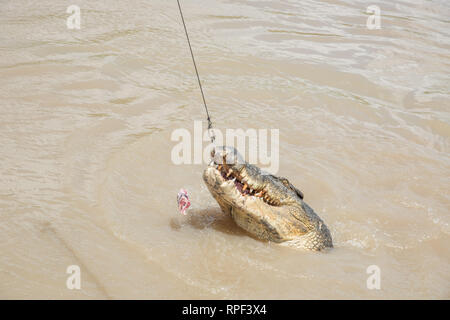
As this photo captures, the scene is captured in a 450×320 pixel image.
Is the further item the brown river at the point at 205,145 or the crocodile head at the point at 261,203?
the brown river at the point at 205,145

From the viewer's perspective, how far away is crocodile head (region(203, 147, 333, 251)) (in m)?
2.91

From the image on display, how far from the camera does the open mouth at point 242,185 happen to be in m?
2.93

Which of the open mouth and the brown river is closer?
the open mouth

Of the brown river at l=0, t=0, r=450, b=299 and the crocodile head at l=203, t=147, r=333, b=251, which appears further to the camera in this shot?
the brown river at l=0, t=0, r=450, b=299

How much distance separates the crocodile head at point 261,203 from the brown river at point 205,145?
0.44 feet

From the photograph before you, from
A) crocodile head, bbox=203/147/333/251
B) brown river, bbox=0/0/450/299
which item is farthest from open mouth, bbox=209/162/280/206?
brown river, bbox=0/0/450/299

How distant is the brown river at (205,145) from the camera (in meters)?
3.12

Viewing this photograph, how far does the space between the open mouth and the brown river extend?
1.23 ft

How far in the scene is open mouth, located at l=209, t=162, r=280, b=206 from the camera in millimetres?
2932

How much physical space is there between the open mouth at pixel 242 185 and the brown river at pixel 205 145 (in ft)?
1.23

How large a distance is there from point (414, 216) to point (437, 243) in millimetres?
426

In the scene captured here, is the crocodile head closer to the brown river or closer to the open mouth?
the open mouth

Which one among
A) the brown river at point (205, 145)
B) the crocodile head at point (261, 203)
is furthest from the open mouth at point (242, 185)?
the brown river at point (205, 145)

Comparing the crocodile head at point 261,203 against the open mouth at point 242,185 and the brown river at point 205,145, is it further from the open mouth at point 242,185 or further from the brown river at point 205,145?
the brown river at point 205,145
